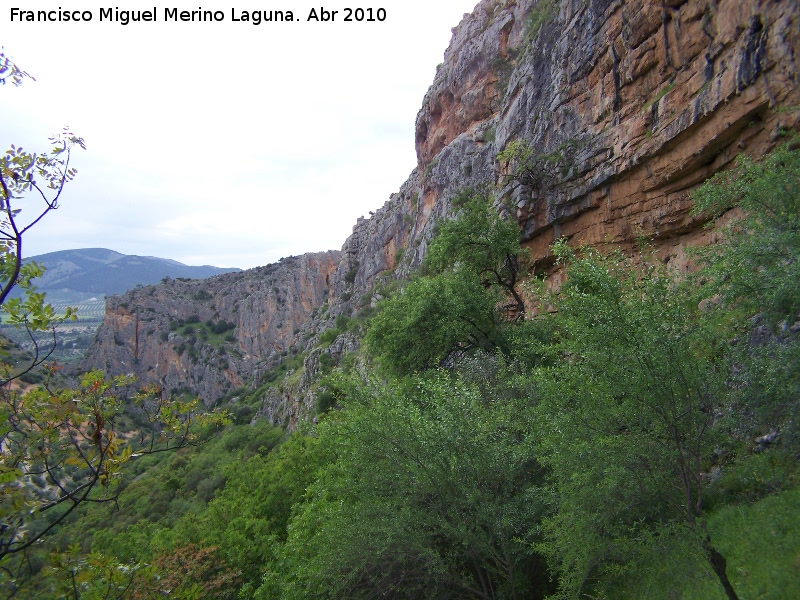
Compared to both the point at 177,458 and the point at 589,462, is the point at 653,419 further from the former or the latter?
the point at 177,458

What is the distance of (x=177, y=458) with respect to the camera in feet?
138

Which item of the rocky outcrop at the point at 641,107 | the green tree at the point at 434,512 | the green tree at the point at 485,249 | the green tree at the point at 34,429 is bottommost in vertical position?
the green tree at the point at 434,512

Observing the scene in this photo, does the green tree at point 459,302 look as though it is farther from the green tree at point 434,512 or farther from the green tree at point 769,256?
the green tree at point 769,256

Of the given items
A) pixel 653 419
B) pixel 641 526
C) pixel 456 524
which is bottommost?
pixel 456 524

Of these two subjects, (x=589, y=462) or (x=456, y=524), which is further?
(x=456, y=524)

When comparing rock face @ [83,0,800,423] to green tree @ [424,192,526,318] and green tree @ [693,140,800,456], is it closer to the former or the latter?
green tree @ [424,192,526,318]

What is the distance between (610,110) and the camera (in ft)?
61.1

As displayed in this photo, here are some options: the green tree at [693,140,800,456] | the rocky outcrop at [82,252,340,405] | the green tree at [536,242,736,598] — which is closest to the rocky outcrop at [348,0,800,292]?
the green tree at [693,140,800,456]

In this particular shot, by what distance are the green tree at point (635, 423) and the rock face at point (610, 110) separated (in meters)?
9.07

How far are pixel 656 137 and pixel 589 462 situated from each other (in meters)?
13.7

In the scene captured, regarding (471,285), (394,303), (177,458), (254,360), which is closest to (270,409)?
(177,458)

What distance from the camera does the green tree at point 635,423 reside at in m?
6.09

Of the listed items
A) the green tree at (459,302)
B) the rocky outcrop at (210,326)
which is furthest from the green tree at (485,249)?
the rocky outcrop at (210,326)

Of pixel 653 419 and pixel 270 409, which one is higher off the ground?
pixel 653 419
